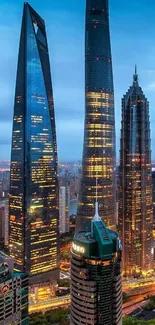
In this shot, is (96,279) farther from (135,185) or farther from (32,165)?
(135,185)

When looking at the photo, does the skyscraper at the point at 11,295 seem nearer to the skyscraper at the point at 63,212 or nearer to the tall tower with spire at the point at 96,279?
the tall tower with spire at the point at 96,279

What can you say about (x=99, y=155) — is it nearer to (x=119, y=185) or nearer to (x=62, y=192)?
(x=119, y=185)

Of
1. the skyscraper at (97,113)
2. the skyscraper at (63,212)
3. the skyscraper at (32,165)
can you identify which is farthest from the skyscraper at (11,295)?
the skyscraper at (63,212)

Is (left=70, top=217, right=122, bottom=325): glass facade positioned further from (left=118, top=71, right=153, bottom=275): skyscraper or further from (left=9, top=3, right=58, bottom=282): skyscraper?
(left=118, top=71, right=153, bottom=275): skyscraper

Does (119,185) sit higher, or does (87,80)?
(87,80)

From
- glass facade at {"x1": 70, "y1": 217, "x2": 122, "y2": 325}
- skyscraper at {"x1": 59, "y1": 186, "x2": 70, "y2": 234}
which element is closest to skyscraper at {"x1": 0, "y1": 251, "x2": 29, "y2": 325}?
glass facade at {"x1": 70, "y1": 217, "x2": 122, "y2": 325}

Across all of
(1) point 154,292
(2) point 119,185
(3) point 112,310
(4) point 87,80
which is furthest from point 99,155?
(3) point 112,310
